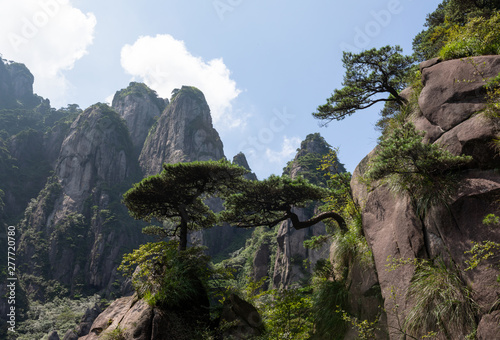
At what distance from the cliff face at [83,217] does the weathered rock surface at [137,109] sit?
1594 cm

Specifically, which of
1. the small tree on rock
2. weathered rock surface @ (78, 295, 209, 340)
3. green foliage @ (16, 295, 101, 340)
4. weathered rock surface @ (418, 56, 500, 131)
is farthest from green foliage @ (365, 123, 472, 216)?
green foliage @ (16, 295, 101, 340)

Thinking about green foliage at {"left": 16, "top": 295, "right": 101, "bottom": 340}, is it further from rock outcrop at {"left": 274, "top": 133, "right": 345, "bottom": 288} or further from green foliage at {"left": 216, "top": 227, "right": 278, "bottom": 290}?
rock outcrop at {"left": 274, "top": 133, "right": 345, "bottom": 288}

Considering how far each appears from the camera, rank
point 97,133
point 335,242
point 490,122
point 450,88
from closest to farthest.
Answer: point 490,122
point 450,88
point 335,242
point 97,133

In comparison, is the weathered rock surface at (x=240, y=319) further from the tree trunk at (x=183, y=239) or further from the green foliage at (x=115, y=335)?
the green foliage at (x=115, y=335)

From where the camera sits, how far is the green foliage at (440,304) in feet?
14.9

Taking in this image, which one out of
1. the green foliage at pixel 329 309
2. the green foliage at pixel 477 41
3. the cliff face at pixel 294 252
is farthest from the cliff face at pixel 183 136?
the green foliage at pixel 477 41

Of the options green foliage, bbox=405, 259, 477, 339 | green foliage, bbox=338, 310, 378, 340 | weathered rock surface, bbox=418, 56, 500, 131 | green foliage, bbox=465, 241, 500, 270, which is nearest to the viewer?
green foliage, bbox=465, 241, 500, 270

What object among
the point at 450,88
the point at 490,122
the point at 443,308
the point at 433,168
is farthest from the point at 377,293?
the point at 450,88

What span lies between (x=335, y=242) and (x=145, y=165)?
100890 millimetres

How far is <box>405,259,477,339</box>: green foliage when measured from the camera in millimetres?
4535

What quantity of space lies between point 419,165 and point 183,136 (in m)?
96.8

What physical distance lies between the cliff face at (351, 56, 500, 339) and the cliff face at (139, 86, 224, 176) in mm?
86099

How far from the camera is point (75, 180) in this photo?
3278 inches

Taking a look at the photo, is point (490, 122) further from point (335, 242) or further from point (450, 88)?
point (335, 242)
